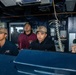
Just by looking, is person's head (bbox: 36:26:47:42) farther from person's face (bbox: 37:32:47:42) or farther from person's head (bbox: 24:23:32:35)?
person's head (bbox: 24:23:32:35)

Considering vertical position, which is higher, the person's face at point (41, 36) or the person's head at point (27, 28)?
the person's head at point (27, 28)

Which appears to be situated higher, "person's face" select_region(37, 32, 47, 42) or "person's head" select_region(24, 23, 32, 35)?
"person's head" select_region(24, 23, 32, 35)

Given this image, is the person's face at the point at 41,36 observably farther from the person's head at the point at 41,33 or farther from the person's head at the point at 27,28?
the person's head at the point at 27,28

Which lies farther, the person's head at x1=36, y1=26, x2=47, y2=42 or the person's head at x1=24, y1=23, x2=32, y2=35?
the person's head at x1=24, y1=23, x2=32, y2=35

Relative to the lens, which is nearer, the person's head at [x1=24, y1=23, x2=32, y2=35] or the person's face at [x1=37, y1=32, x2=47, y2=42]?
the person's face at [x1=37, y1=32, x2=47, y2=42]

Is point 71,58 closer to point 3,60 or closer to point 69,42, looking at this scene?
point 3,60

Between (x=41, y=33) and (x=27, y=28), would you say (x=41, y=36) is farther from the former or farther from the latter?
(x=27, y=28)

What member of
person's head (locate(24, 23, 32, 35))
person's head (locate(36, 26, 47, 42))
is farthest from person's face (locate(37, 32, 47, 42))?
person's head (locate(24, 23, 32, 35))

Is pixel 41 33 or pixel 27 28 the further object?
pixel 27 28

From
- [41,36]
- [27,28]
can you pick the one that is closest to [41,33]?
[41,36]

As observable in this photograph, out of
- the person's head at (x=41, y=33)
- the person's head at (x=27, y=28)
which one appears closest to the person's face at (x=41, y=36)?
the person's head at (x=41, y=33)

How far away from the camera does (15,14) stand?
563 cm

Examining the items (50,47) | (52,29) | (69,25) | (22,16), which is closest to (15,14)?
(22,16)

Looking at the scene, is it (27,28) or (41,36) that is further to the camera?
(27,28)
